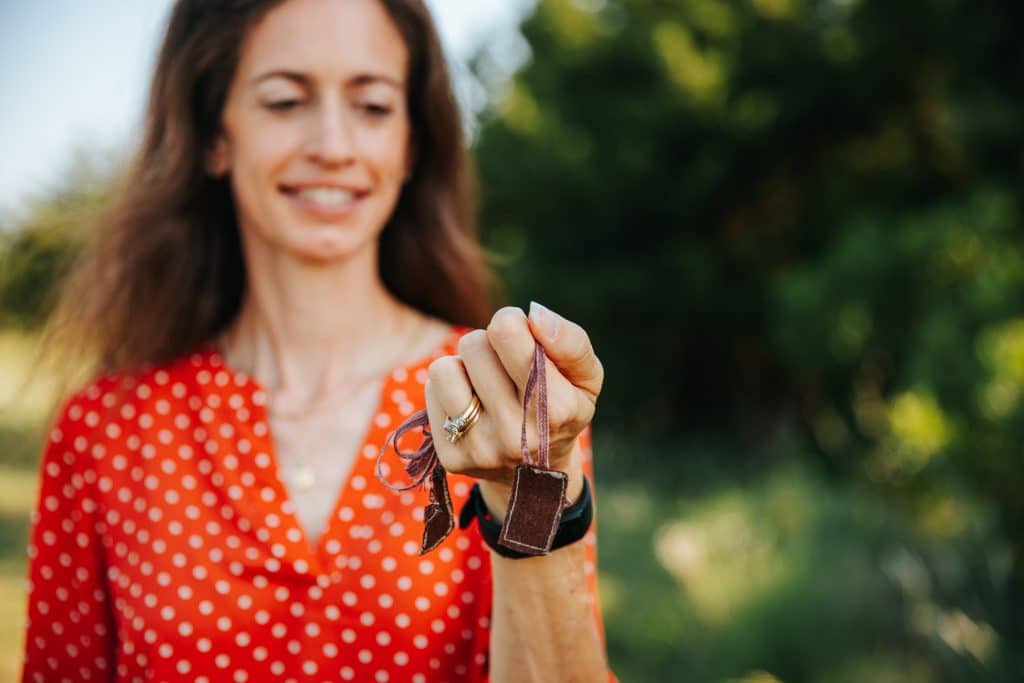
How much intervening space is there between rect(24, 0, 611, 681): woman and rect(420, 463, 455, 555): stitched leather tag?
100 mm

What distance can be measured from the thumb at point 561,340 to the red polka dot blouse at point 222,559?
1.88ft

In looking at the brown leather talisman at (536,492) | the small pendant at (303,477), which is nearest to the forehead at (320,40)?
the small pendant at (303,477)

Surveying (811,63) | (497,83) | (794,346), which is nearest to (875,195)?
(811,63)

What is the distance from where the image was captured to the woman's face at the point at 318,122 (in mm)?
2049

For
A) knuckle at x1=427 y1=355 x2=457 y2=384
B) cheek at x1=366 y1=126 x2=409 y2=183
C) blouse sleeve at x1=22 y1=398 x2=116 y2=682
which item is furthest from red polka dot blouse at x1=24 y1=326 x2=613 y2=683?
knuckle at x1=427 y1=355 x2=457 y2=384

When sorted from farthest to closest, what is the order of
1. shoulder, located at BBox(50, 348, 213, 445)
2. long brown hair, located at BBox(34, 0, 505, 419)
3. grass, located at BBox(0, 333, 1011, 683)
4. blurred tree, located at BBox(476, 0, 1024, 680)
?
1. blurred tree, located at BBox(476, 0, 1024, 680)
2. grass, located at BBox(0, 333, 1011, 683)
3. long brown hair, located at BBox(34, 0, 505, 419)
4. shoulder, located at BBox(50, 348, 213, 445)

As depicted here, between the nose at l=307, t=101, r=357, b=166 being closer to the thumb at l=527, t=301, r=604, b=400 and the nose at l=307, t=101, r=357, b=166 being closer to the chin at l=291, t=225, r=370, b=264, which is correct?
the chin at l=291, t=225, r=370, b=264

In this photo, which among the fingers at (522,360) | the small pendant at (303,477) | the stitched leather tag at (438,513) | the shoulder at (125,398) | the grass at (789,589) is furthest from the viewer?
the grass at (789,589)

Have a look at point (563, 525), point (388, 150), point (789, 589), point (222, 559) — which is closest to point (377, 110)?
point (388, 150)

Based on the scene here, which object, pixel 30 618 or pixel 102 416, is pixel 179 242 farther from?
pixel 30 618

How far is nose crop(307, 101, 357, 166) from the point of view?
2.04 metres

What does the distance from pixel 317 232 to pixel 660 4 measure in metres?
10.3

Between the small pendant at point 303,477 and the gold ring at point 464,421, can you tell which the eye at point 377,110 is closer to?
the small pendant at point 303,477

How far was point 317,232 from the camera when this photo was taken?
6.95 ft
